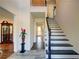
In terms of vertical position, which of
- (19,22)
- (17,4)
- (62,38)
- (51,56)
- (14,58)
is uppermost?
(17,4)

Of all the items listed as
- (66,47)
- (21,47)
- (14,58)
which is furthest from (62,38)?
(21,47)

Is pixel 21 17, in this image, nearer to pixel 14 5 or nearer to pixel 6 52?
pixel 14 5

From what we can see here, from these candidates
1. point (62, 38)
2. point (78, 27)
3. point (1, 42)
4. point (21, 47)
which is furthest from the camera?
point (1, 42)

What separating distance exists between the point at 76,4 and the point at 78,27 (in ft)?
2.68

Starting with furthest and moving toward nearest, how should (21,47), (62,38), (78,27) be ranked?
(21,47) < (62,38) < (78,27)

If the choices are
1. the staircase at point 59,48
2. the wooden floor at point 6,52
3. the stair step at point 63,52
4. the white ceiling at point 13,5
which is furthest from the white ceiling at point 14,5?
the stair step at point 63,52

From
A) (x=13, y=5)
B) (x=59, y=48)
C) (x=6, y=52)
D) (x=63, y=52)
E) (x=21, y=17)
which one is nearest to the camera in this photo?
(x=63, y=52)

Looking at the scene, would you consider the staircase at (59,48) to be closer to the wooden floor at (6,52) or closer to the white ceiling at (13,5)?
the wooden floor at (6,52)

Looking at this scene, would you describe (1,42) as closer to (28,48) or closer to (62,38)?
(28,48)

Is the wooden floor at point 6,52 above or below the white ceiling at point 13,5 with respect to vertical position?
below

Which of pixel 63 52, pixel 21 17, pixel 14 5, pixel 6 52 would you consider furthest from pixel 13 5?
pixel 63 52

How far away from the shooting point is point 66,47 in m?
5.93

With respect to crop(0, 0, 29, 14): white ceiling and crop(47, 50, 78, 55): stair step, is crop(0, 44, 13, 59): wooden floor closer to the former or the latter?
crop(0, 0, 29, 14): white ceiling

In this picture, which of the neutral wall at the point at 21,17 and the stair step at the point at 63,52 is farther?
the neutral wall at the point at 21,17
